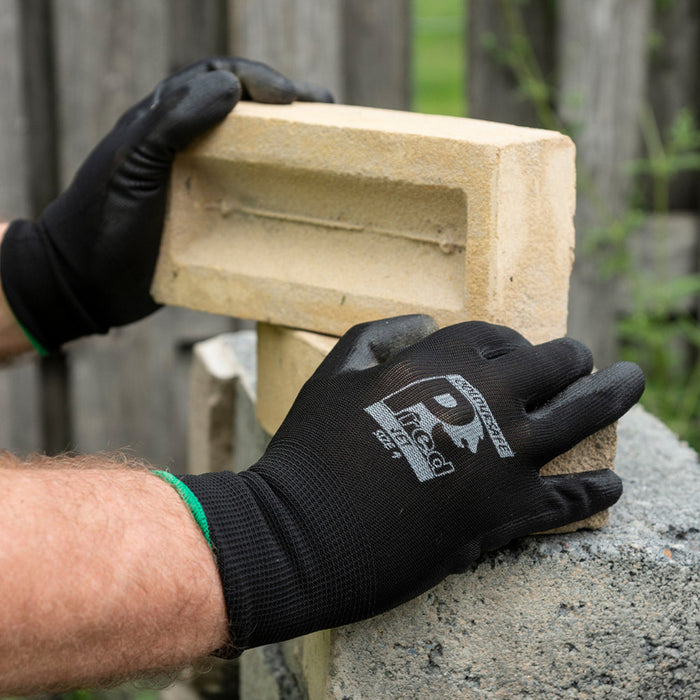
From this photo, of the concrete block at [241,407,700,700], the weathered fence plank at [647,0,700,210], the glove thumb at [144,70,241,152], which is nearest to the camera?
the concrete block at [241,407,700,700]

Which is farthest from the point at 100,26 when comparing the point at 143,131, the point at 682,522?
the point at 682,522

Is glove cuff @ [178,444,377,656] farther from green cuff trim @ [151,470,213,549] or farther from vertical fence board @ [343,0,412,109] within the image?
vertical fence board @ [343,0,412,109]

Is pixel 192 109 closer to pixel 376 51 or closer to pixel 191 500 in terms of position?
pixel 191 500

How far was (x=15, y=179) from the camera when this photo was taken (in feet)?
8.27

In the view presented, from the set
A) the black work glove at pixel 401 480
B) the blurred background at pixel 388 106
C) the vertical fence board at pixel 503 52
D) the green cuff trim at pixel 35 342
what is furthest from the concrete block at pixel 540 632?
the vertical fence board at pixel 503 52

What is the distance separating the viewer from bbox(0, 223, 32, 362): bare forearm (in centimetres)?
176

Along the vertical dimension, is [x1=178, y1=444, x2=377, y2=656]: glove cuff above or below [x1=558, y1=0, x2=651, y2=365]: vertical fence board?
below

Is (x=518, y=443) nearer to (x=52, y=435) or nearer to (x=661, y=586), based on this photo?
(x=661, y=586)

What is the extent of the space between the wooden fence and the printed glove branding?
174 cm

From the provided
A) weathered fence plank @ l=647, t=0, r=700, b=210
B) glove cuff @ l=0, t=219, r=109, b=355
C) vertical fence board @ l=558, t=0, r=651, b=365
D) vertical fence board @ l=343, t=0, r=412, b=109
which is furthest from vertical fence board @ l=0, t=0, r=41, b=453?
weathered fence plank @ l=647, t=0, r=700, b=210

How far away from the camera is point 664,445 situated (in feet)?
5.35

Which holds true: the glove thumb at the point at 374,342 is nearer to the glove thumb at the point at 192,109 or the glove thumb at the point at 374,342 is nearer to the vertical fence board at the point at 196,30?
the glove thumb at the point at 192,109

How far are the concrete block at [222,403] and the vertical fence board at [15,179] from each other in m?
0.56

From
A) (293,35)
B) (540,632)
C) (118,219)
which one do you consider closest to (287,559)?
(540,632)
